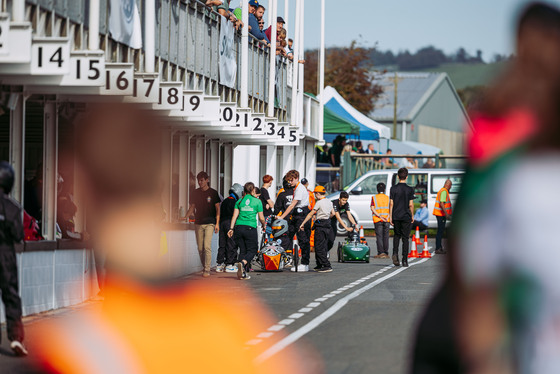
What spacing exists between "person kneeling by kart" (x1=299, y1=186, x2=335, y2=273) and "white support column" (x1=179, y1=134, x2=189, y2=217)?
2701 millimetres

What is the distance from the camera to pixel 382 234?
3067cm

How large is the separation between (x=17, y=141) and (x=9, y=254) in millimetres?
5268

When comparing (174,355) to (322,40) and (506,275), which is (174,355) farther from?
(322,40)

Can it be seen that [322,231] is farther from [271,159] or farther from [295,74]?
[271,159]

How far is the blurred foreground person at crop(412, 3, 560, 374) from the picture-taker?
7.61 feet

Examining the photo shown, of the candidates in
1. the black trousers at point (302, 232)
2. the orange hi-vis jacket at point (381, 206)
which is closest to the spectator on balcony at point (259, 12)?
the orange hi-vis jacket at point (381, 206)

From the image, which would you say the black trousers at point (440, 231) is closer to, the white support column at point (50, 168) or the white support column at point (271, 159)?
the white support column at point (271, 159)

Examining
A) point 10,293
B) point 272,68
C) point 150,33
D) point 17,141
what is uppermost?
point 272,68

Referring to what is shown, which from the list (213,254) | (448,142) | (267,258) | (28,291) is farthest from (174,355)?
(448,142)

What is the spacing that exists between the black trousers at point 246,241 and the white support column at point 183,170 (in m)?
3.57

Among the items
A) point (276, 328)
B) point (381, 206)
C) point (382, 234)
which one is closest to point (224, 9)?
point (381, 206)

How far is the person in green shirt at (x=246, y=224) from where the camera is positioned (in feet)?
74.2

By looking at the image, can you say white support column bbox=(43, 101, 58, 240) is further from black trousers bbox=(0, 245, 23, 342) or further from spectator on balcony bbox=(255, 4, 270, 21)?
spectator on balcony bbox=(255, 4, 270, 21)

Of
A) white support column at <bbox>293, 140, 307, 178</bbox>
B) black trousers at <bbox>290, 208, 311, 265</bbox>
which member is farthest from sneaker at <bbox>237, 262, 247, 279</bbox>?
white support column at <bbox>293, 140, 307, 178</bbox>
